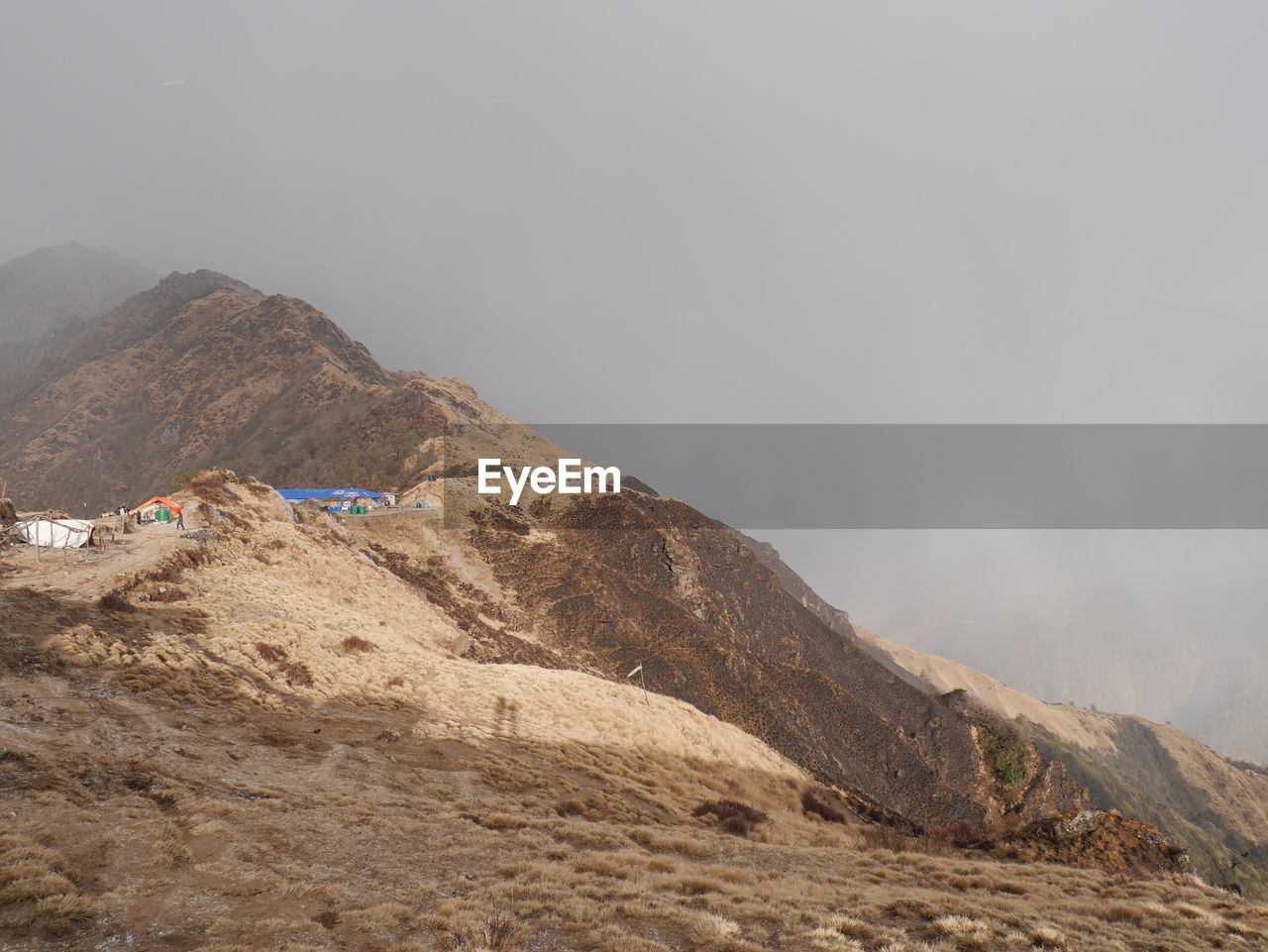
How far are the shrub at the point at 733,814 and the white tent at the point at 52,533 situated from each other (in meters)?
34.7

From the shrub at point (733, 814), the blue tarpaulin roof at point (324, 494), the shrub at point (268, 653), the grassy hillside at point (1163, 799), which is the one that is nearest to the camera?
the shrub at point (733, 814)

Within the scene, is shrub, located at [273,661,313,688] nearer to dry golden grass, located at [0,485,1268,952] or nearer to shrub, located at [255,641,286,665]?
dry golden grass, located at [0,485,1268,952]

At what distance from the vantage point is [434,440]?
282 ft

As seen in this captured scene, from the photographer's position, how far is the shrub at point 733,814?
20.9 meters

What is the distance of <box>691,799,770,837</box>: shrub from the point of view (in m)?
20.9

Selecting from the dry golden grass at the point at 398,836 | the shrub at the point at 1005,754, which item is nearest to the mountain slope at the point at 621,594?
the shrub at the point at 1005,754

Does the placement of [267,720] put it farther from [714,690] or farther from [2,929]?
[714,690]

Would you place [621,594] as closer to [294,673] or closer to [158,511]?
[294,673]

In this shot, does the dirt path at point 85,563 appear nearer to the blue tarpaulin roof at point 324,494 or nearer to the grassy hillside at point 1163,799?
the blue tarpaulin roof at point 324,494

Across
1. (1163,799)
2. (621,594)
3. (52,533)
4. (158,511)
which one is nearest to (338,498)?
(158,511)

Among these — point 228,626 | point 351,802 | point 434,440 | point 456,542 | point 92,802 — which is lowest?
point 351,802

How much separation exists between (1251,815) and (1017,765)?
8662cm

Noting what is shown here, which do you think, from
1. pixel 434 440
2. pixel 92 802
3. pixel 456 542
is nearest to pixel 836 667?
pixel 456 542

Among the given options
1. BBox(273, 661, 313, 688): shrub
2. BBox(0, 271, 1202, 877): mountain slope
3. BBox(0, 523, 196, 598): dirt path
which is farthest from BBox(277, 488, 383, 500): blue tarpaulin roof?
BBox(273, 661, 313, 688): shrub
